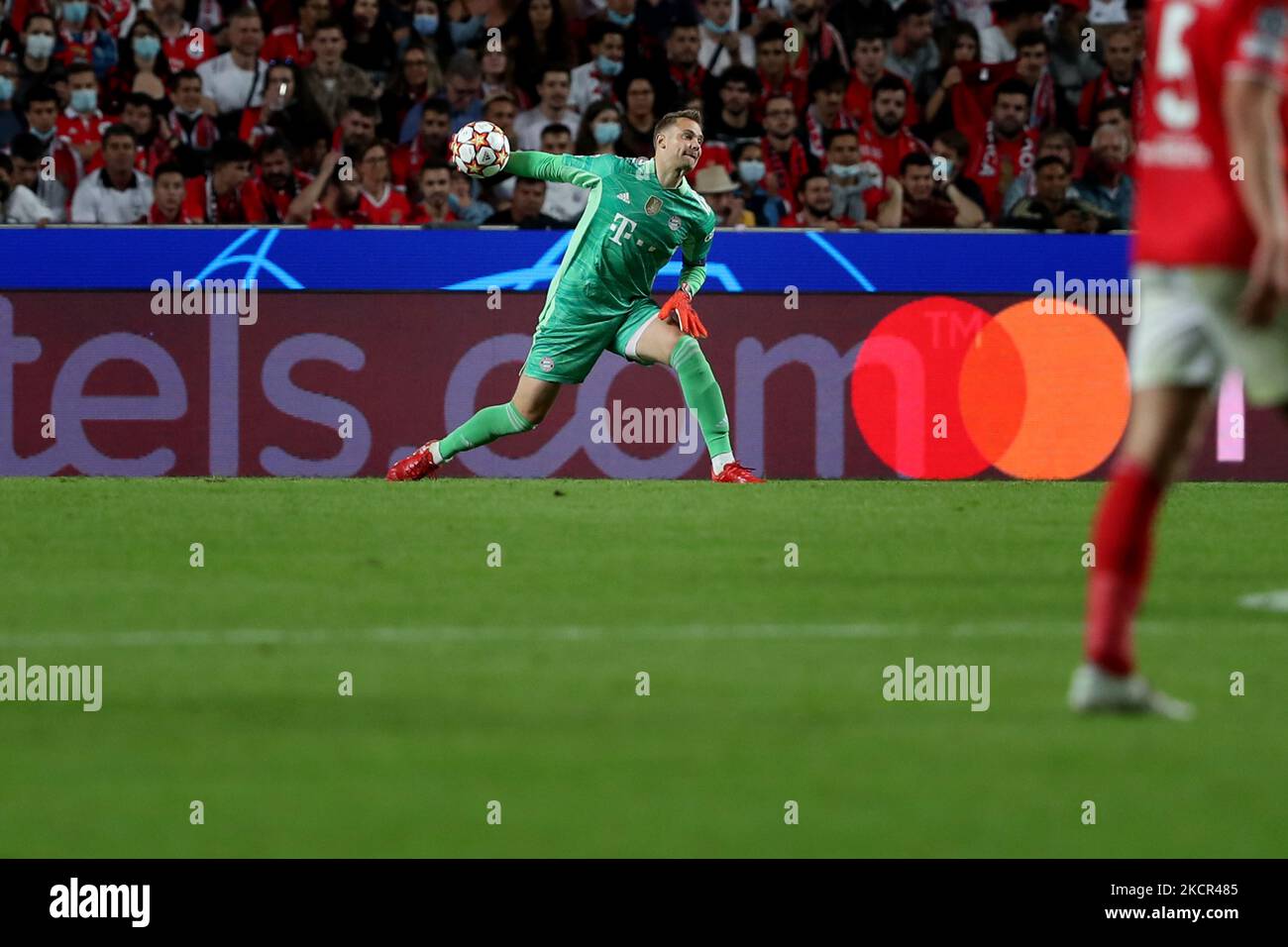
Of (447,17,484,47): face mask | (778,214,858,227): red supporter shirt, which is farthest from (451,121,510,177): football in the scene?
(447,17,484,47): face mask

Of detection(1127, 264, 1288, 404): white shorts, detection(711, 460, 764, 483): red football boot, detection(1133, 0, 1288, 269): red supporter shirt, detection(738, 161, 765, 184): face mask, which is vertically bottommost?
detection(711, 460, 764, 483): red football boot

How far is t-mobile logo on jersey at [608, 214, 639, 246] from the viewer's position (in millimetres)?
13383

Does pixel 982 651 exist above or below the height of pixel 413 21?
below

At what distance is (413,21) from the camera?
16891 millimetres

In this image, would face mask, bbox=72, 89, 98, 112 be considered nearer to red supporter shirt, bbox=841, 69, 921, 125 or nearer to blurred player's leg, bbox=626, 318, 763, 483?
blurred player's leg, bbox=626, 318, 763, 483

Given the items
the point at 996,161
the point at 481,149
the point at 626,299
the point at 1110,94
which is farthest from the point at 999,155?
the point at 481,149

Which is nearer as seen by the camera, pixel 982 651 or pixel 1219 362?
pixel 1219 362

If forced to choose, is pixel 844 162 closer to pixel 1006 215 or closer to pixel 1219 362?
pixel 1006 215

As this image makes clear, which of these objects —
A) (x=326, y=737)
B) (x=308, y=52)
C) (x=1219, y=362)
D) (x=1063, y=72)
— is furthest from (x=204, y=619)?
(x=1063, y=72)

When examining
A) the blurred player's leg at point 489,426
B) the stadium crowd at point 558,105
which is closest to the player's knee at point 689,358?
the blurred player's leg at point 489,426

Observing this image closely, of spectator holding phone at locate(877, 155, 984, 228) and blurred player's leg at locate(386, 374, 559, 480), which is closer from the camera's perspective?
blurred player's leg at locate(386, 374, 559, 480)

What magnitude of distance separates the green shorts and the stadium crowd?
1.44 m
